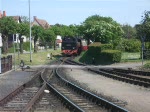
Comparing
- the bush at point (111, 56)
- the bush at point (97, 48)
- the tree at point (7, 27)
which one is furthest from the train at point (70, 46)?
the bush at point (111, 56)

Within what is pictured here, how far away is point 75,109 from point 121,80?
44.7ft

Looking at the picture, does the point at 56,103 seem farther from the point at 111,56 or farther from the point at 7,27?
the point at 7,27

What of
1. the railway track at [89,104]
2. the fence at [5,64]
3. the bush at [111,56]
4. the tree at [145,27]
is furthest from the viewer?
the tree at [145,27]

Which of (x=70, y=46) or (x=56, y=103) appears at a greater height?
(x=70, y=46)

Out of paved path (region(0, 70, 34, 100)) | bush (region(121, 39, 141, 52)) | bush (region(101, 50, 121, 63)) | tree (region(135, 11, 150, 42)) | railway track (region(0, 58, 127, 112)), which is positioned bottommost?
Answer: paved path (region(0, 70, 34, 100))

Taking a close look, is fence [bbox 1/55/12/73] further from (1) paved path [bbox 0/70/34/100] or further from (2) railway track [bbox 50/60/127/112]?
(2) railway track [bbox 50/60/127/112]

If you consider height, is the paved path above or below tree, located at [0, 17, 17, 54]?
below

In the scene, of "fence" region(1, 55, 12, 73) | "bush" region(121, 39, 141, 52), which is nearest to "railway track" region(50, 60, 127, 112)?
"fence" region(1, 55, 12, 73)

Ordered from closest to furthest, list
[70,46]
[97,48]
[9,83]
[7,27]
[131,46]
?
[9,83], [97,48], [131,46], [70,46], [7,27]

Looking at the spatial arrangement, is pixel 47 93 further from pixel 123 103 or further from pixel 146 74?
pixel 146 74

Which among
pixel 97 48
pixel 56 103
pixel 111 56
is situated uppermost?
pixel 97 48

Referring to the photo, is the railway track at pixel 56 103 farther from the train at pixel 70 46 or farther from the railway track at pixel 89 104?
the train at pixel 70 46

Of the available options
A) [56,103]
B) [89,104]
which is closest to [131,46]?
[56,103]

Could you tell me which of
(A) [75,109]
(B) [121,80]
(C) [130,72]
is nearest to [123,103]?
(A) [75,109]
